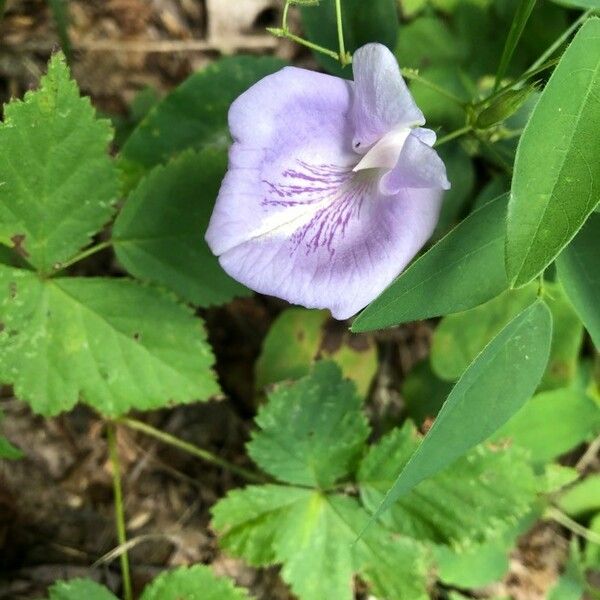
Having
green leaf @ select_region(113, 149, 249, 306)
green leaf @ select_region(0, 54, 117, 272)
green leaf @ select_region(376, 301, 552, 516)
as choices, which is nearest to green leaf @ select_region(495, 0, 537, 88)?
green leaf @ select_region(376, 301, 552, 516)

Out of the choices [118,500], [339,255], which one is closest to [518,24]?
[339,255]

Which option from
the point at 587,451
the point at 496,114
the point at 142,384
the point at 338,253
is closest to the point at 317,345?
the point at 142,384

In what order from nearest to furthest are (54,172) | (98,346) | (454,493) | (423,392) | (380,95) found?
(380,95) → (54,172) → (98,346) → (454,493) → (423,392)

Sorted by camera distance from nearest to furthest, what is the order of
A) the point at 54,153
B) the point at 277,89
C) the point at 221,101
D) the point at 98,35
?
1. the point at 277,89
2. the point at 54,153
3. the point at 221,101
4. the point at 98,35

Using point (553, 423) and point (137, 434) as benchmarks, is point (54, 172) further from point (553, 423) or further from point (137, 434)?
point (553, 423)

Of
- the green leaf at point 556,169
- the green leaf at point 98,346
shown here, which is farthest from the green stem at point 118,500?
the green leaf at point 556,169

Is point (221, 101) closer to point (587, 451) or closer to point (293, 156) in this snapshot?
point (293, 156)
